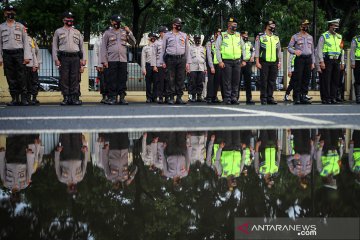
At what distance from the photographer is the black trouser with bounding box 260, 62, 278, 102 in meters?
13.5

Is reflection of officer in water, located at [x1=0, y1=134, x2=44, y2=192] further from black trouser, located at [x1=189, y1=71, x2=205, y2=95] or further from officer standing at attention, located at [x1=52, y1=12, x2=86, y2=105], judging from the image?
black trouser, located at [x1=189, y1=71, x2=205, y2=95]

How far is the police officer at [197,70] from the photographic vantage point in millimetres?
17219

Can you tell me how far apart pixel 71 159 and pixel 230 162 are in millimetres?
1022

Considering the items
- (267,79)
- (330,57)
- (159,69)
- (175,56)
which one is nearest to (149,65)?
(159,69)

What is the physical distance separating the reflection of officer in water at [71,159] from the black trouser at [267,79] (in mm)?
8596

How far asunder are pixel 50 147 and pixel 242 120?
3.23 m

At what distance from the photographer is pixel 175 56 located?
1307 centimetres

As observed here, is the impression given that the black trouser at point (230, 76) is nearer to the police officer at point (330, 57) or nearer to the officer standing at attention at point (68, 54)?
the police officer at point (330, 57)

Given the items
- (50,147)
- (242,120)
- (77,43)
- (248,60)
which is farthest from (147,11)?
(50,147)

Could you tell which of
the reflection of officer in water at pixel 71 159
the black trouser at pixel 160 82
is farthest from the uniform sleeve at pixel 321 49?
the reflection of officer in water at pixel 71 159

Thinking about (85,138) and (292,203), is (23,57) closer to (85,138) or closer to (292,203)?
(85,138)

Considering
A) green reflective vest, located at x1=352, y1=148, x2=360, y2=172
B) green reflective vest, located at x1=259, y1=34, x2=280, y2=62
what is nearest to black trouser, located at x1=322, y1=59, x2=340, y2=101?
green reflective vest, located at x1=259, y1=34, x2=280, y2=62

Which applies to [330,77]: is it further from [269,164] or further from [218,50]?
[269,164]

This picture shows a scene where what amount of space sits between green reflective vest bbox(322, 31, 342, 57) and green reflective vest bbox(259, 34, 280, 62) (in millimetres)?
1091
